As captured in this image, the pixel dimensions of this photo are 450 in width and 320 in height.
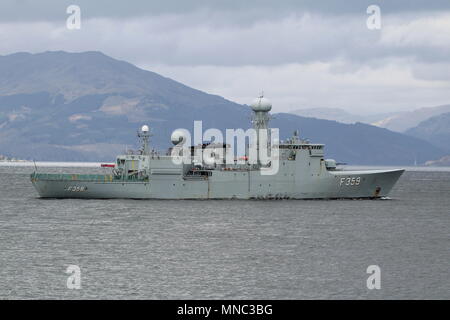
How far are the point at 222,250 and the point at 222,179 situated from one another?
2846 cm

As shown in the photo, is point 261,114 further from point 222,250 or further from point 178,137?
point 222,250

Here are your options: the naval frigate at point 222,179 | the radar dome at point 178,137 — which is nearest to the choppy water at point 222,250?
the naval frigate at point 222,179

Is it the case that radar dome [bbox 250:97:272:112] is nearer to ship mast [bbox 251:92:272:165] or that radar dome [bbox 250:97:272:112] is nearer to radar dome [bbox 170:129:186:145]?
ship mast [bbox 251:92:272:165]

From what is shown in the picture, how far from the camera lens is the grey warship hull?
252 ft

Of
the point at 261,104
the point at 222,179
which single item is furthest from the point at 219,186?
the point at 261,104

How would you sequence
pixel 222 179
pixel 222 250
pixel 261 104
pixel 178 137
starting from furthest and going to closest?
pixel 178 137 < pixel 261 104 < pixel 222 179 < pixel 222 250

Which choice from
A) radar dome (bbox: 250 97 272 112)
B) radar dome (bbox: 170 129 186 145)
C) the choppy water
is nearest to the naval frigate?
the choppy water

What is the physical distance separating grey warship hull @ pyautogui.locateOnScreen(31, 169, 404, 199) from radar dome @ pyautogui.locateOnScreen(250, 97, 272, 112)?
8720 mm

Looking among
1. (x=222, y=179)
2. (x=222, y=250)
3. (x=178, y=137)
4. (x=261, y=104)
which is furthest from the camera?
(x=178, y=137)

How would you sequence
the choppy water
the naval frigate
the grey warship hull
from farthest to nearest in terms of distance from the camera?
the grey warship hull, the naval frigate, the choppy water

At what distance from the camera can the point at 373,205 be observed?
78.2 metres

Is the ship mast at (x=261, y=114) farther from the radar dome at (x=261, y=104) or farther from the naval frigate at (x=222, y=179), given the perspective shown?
the naval frigate at (x=222, y=179)

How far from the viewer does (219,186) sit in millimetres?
76688
